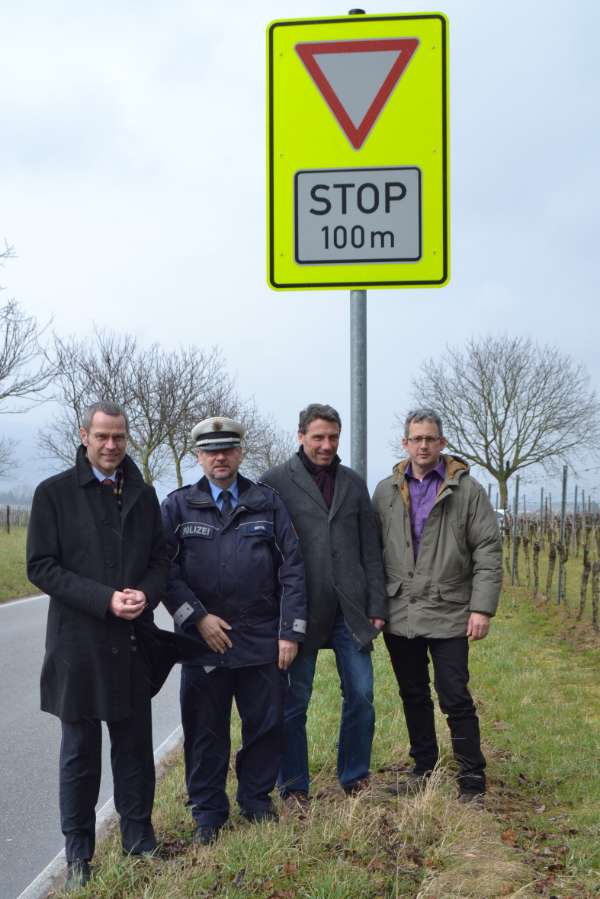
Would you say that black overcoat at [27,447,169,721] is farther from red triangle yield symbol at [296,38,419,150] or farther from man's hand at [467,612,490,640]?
red triangle yield symbol at [296,38,419,150]

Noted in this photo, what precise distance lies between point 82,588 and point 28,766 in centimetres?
300

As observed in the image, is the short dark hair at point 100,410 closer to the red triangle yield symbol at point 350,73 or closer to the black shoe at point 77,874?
the red triangle yield symbol at point 350,73

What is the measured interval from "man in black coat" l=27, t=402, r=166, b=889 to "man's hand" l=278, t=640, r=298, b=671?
0.58 m

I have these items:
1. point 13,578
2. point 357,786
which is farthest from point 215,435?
point 13,578

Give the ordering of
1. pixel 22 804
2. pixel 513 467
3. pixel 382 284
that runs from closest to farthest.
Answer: pixel 382 284 → pixel 22 804 → pixel 513 467

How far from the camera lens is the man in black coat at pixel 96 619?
13.2 ft

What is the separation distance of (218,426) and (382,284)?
3.42 feet

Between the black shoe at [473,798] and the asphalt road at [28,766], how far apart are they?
199 cm

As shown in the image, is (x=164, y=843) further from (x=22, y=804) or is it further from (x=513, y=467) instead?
(x=513, y=467)

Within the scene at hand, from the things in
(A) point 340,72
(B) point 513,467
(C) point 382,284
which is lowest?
(B) point 513,467

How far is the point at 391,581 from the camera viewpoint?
5102 millimetres

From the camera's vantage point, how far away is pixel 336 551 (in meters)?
4.86

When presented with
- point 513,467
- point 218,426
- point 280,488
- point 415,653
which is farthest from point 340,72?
A: point 513,467

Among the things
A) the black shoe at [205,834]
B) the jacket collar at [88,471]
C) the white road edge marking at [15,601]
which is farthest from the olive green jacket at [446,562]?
the white road edge marking at [15,601]
